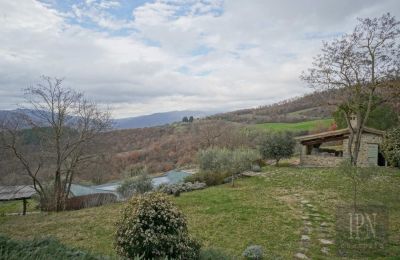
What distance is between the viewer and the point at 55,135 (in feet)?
54.6

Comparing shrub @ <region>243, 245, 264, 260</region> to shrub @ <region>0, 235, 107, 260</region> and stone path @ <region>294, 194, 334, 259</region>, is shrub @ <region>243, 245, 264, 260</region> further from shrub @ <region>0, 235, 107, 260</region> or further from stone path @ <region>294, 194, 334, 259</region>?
shrub @ <region>0, 235, 107, 260</region>

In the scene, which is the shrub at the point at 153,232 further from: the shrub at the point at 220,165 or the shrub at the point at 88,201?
the shrub at the point at 220,165

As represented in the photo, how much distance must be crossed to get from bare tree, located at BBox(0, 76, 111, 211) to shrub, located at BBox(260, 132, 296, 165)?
10475 mm

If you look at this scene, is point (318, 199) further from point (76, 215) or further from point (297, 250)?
point (76, 215)

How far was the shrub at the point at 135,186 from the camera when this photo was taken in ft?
55.8

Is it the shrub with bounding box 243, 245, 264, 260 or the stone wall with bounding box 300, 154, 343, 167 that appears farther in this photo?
the stone wall with bounding box 300, 154, 343, 167

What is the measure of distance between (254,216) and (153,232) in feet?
19.1

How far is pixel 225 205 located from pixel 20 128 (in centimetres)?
1063

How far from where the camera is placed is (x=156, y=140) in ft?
157

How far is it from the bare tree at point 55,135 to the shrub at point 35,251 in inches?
505

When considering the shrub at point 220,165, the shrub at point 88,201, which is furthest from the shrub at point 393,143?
the shrub at point 88,201

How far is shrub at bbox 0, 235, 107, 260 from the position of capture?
12.2 feet

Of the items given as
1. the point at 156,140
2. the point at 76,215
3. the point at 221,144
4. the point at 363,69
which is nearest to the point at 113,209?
the point at 76,215

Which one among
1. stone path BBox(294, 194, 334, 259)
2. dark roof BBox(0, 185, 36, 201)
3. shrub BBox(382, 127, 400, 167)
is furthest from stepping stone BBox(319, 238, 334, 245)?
dark roof BBox(0, 185, 36, 201)
